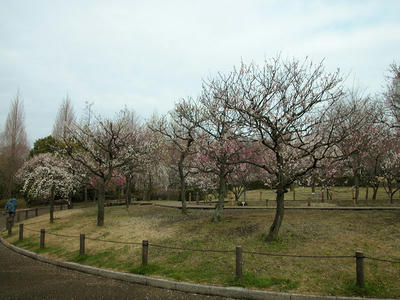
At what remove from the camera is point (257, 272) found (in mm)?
8359

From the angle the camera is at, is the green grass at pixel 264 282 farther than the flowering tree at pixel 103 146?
No

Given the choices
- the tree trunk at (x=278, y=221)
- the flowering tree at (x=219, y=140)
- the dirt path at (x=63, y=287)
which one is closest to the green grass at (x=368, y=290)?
the dirt path at (x=63, y=287)

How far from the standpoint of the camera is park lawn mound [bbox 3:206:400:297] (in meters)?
7.75

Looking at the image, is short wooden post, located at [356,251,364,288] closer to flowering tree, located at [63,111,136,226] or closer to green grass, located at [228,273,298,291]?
green grass, located at [228,273,298,291]

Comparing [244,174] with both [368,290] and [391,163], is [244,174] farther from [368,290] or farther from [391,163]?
→ [368,290]

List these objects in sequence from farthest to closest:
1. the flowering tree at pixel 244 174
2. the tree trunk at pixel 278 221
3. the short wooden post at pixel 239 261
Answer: the flowering tree at pixel 244 174 → the tree trunk at pixel 278 221 → the short wooden post at pixel 239 261

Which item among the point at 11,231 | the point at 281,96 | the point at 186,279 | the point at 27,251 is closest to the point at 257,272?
the point at 186,279

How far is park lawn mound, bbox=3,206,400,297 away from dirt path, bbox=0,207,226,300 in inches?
31.5

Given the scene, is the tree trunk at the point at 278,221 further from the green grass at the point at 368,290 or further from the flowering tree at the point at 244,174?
the flowering tree at the point at 244,174

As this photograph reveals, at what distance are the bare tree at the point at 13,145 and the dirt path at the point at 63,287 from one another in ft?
102

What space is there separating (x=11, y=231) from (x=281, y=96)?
59.2ft

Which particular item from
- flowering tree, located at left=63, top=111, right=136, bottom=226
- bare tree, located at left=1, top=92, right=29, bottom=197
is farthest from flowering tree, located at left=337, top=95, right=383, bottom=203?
bare tree, located at left=1, top=92, right=29, bottom=197

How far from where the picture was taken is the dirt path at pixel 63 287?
24.4 feet

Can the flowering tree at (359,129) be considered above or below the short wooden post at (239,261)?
above
